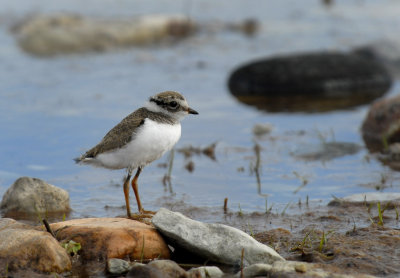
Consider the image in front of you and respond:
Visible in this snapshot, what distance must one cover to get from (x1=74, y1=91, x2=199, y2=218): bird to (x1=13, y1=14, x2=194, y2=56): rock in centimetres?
867

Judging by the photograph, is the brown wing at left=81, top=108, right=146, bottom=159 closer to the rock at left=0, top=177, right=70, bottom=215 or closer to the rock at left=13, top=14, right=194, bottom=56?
the rock at left=0, top=177, right=70, bottom=215

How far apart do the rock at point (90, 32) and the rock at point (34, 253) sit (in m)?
9.52

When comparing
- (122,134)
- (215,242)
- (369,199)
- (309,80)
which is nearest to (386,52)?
(309,80)

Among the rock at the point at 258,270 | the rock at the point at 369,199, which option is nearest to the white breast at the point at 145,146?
the rock at the point at 258,270

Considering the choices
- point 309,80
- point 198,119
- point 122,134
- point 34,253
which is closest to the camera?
point 34,253

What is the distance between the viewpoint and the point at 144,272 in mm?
4348

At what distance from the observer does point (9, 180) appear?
719 centimetres

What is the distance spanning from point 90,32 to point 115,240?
33.8 feet

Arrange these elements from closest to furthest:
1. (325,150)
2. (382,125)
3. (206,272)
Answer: (206,272), (325,150), (382,125)

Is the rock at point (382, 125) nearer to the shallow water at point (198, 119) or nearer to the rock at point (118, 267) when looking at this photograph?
the shallow water at point (198, 119)

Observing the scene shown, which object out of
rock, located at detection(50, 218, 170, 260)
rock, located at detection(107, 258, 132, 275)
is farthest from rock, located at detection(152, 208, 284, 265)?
rock, located at detection(107, 258, 132, 275)

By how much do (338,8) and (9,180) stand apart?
12.8 meters

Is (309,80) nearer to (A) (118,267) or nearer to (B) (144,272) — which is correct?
(A) (118,267)

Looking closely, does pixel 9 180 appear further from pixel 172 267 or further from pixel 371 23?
pixel 371 23
